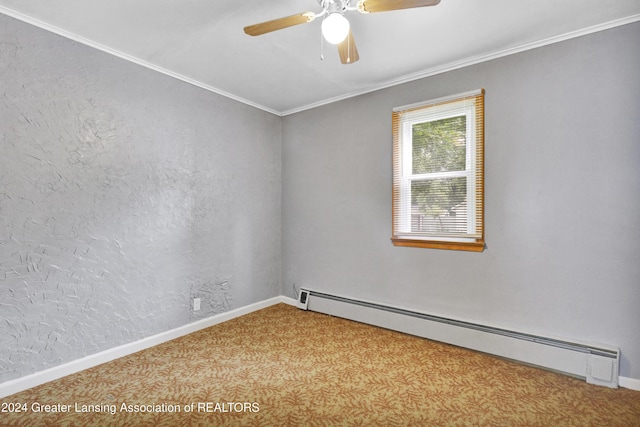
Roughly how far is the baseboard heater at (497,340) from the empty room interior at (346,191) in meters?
0.01

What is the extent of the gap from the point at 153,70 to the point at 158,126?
52 cm

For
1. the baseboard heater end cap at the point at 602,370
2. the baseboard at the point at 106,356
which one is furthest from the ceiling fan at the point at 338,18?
the baseboard at the point at 106,356

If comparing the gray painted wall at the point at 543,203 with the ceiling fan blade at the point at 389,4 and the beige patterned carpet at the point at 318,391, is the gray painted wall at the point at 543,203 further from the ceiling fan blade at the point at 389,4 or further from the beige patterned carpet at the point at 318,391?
the ceiling fan blade at the point at 389,4

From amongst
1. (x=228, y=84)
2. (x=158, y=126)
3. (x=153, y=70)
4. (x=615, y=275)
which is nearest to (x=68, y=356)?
(x=158, y=126)

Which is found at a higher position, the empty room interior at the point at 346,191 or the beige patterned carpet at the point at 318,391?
the empty room interior at the point at 346,191

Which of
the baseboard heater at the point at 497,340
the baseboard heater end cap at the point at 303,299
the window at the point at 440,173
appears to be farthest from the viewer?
the baseboard heater end cap at the point at 303,299

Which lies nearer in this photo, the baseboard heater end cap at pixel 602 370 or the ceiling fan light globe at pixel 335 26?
the ceiling fan light globe at pixel 335 26

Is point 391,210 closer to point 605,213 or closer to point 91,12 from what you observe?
point 605,213

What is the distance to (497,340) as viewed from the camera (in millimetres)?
2553

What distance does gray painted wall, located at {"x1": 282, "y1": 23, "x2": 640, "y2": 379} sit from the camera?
85.4 inches

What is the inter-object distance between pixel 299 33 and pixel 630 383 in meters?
3.51

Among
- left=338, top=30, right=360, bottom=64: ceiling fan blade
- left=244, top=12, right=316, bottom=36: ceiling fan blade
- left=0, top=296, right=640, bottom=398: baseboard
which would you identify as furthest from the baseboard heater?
left=244, top=12, right=316, bottom=36: ceiling fan blade

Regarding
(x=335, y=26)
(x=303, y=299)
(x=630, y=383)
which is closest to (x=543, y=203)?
(x=630, y=383)

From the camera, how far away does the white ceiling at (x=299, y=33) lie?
6.67ft
